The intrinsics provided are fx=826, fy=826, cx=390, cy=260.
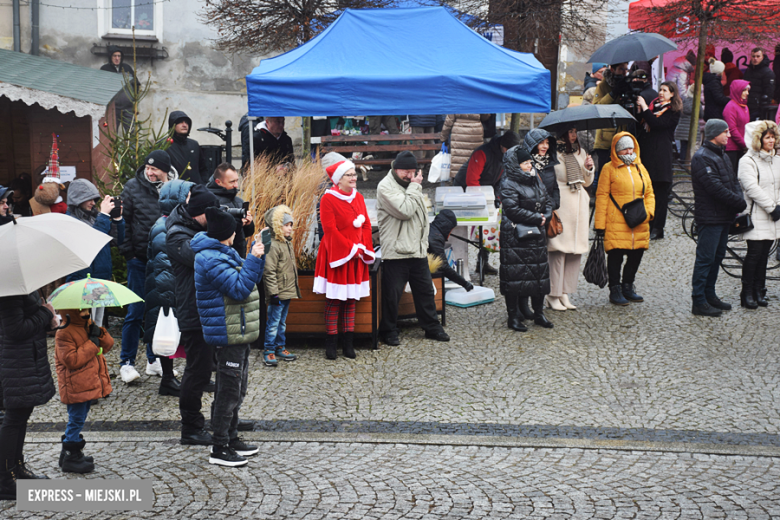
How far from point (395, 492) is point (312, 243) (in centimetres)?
419

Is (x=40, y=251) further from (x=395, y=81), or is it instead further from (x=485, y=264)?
(x=485, y=264)

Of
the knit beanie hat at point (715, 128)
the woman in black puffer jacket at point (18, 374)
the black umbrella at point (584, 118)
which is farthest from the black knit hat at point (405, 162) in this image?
the woman in black puffer jacket at point (18, 374)

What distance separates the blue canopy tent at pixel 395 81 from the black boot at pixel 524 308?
6.44 ft

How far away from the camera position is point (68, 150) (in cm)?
1380

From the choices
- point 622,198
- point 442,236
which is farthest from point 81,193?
point 622,198

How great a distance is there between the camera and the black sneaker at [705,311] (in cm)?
870

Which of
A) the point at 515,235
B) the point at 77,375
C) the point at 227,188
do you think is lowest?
the point at 77,375

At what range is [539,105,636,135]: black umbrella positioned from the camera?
347 inches

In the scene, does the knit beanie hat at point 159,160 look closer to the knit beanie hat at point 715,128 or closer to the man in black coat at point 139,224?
the man in black coat at point 139,224

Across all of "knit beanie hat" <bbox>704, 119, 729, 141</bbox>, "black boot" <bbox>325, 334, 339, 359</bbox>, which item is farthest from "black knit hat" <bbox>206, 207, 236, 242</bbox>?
"knit beanie hat" <bbox>704, 119, 729, 141</bbox>

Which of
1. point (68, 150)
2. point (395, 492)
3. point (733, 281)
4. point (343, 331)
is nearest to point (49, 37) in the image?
point (68, 150)

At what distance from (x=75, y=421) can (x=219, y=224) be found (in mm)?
1514

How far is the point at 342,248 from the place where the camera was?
7.53m

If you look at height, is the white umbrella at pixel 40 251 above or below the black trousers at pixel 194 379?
above
